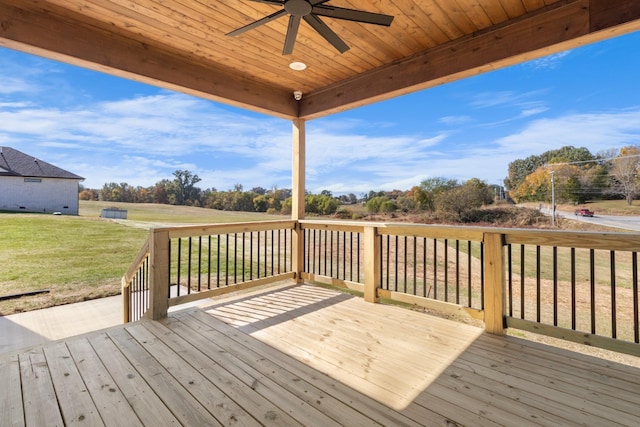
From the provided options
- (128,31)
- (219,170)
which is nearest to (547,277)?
(128,31)

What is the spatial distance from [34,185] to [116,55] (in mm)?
2309

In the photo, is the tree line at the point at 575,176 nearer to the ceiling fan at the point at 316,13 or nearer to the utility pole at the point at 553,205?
the utility pole at the point at 553,205

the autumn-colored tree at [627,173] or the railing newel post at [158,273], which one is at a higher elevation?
the autumn-colored tree at [627,173]

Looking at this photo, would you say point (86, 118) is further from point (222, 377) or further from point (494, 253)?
point (494, 253)

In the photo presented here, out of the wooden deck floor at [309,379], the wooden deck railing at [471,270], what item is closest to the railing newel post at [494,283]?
the wooden deck railing at [471,270]

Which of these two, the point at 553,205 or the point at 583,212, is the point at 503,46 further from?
the point at 583,212

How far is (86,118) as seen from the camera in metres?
4.33

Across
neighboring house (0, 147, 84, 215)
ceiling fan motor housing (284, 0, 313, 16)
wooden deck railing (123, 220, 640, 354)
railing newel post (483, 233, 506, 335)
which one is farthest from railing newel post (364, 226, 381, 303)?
neighboring house (0, 147, 84, 215)

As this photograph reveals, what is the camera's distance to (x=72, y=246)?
4.32 metres

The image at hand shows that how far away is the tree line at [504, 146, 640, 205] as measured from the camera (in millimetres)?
2309

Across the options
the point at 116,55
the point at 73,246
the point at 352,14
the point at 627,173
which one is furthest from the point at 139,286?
the point at 627,173

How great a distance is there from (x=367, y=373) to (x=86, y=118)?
203 inches

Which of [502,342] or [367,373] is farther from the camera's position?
[502,342]

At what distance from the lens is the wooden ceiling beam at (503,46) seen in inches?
86.0
